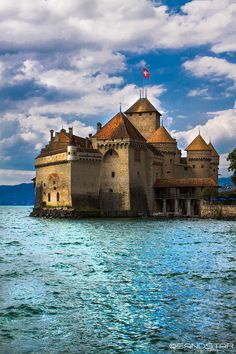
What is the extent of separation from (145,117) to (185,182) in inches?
593

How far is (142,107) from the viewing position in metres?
71.9

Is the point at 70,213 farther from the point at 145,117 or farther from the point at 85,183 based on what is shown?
the point at 145,117

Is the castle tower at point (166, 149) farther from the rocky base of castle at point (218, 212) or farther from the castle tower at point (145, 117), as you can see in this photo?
the rocky base of castle at point (218, 212)

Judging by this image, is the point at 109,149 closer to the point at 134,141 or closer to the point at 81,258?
the point at 134,141

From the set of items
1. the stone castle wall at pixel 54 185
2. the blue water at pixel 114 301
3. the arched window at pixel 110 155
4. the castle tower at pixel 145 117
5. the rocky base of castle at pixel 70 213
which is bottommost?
the blue water at pixel 114 301

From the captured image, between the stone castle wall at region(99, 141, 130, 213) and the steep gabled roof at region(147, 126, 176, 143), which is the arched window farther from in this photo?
the steep gabled roof at region(147, 126, 176, 143)

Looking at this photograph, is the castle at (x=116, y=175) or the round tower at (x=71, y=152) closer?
the round tower at (x=71, y=152)

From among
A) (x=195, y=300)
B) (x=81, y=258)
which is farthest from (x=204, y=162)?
(x=195, y=300)

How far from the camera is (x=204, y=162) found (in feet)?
225

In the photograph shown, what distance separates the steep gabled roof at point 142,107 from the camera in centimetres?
7162

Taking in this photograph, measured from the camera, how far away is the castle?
54.8m

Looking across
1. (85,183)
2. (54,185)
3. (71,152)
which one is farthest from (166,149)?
(54,185)

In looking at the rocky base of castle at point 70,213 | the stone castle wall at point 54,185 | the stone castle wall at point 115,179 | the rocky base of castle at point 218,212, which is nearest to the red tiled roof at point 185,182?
the rocky base of castle at point 218,212

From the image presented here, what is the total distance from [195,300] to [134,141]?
44898 mm
